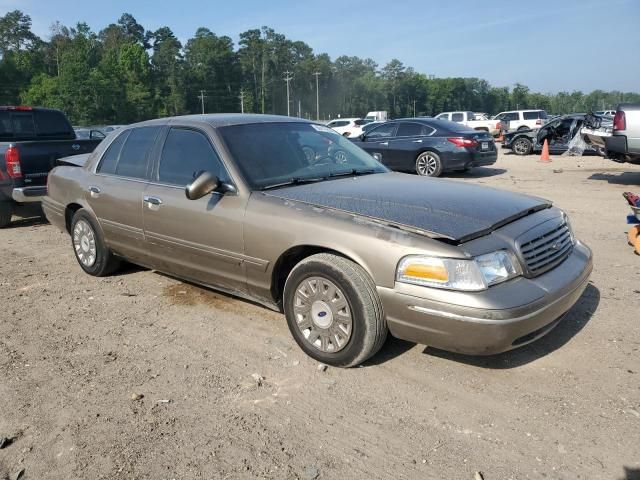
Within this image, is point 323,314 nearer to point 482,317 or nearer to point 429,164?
point 482,317

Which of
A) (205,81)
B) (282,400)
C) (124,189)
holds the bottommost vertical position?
(282,400)

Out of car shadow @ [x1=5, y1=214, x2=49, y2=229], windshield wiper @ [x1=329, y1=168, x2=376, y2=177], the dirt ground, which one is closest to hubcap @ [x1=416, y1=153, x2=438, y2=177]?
the dirt ground

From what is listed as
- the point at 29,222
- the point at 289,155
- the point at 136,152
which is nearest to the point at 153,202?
the point at 136,152

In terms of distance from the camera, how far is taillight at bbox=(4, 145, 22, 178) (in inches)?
291

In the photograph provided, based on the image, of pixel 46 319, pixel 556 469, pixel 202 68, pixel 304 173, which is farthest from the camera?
pixel 202 68

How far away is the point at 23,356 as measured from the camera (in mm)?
3678

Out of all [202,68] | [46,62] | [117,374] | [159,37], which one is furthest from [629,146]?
[159,37]

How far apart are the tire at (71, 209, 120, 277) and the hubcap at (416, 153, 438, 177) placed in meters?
8.87

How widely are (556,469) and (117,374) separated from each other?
2.60 m

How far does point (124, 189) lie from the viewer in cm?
467

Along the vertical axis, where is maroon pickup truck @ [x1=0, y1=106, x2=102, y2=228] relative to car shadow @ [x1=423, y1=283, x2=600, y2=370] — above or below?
above

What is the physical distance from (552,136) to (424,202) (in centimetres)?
1795

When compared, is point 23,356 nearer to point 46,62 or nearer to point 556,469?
point 556,469

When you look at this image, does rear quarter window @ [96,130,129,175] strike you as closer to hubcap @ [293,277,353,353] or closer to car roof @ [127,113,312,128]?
car roof @ [127,113,312,128]
